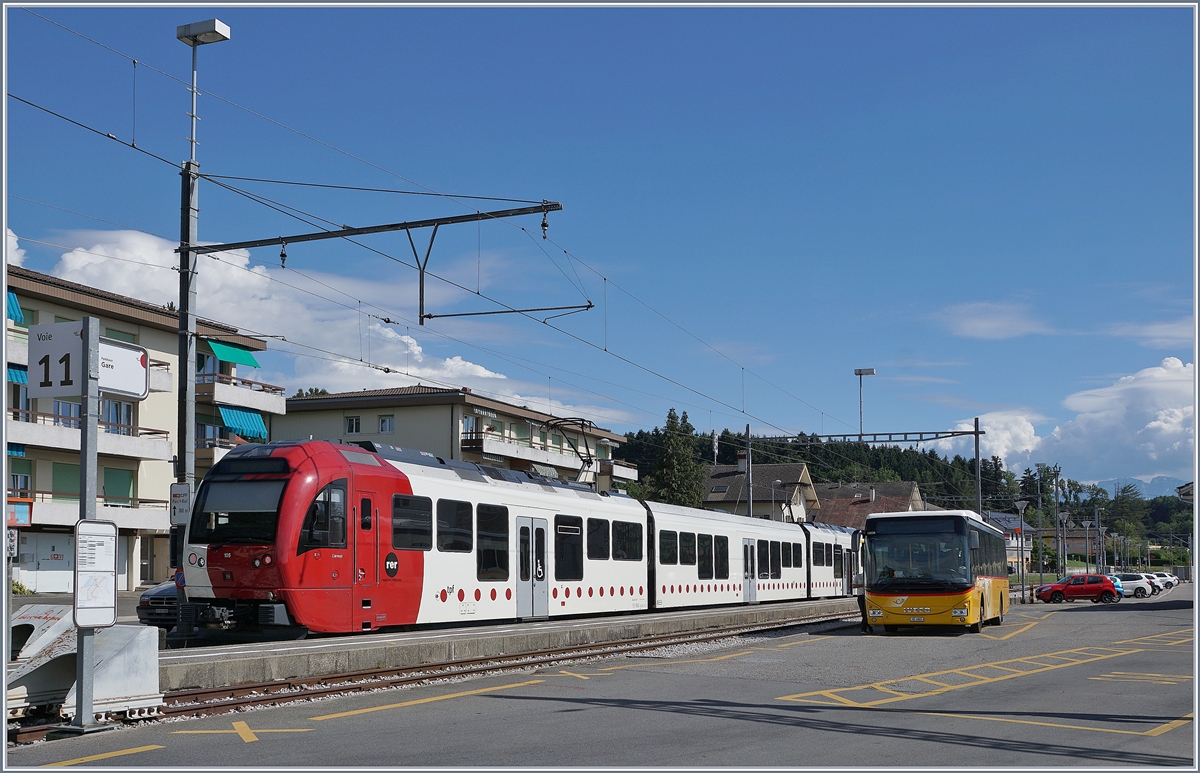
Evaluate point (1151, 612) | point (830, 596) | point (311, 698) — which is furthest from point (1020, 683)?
point (830, 596)

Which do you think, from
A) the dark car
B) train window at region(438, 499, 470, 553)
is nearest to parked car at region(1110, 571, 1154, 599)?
train window at region(438, 499, 470, 553)

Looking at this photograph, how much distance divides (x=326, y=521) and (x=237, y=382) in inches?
1185

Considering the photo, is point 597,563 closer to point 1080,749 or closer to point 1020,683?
point 1020,683

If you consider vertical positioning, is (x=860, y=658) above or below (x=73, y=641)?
below

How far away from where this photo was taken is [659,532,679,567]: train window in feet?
92.1

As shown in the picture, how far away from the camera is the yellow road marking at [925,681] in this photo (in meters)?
12.6

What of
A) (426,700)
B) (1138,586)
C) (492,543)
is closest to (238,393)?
(492,543)

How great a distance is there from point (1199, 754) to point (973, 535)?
1567cm

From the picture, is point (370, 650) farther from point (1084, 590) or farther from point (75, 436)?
point (1084, 590)

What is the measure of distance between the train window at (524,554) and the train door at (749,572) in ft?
Result: 41.8

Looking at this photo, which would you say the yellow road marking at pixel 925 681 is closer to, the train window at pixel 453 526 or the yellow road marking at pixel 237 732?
the yellow road marking at pixel 237 732

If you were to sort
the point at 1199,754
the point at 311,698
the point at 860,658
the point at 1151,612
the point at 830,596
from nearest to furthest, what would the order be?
1. the point at 1199,754
2. the point at 311,698
3. the point at 860,658
4. the point at 1151,612
5. the point at 830,596

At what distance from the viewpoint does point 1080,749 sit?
9242mm

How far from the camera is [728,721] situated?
35.3 feet
